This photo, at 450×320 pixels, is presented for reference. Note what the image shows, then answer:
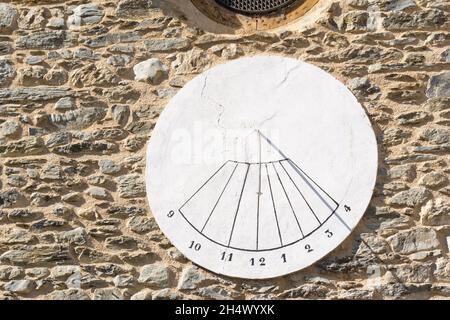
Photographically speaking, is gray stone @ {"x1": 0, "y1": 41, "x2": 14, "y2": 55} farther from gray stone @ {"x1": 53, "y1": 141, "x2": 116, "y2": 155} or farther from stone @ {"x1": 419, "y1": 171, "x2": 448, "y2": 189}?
stone @ {"x1": 419, "y1": 171, "x2": 448, "y2": 189}

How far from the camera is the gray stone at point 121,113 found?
754 cm

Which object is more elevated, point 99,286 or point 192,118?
point 192,118

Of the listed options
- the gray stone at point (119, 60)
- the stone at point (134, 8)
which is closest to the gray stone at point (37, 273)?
the gray stone at point (119, 60)

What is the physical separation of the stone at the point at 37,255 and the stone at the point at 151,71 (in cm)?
109

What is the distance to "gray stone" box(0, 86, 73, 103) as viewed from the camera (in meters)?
7.64

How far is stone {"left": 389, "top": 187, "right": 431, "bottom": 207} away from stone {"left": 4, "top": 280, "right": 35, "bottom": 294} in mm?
2047

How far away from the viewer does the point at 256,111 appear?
7461 millimetres

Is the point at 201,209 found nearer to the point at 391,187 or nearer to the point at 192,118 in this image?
the point at 192,118

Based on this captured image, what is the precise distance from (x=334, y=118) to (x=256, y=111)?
17.5 inches

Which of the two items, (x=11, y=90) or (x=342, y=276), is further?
(x=11, y=90)

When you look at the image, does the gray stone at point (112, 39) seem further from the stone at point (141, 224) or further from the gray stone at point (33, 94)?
the stone at point (141, 224)
